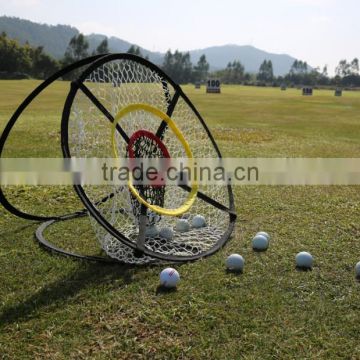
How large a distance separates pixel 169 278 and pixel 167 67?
135 m

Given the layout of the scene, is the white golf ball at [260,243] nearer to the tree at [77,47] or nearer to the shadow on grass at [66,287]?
the shadow on grass at [66,287]

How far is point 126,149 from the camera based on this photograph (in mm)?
5949

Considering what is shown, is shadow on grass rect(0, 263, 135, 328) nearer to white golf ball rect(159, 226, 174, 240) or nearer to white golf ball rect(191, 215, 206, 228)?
white golf ball rect(159, 226, 174, 240)

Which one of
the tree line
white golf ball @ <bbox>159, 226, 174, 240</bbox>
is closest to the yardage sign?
the tree line

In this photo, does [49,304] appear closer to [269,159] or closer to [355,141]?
[269,159]

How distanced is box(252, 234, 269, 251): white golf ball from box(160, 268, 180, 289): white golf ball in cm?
146

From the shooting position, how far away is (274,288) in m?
4.78

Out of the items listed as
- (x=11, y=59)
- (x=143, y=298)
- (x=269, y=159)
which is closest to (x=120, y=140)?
(x=143, y=298)

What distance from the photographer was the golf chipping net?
5246 mm

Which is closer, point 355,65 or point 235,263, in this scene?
point 235,263

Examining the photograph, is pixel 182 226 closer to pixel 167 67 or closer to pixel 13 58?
pixel 13 58

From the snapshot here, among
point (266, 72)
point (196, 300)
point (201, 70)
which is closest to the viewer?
point (196, 300)

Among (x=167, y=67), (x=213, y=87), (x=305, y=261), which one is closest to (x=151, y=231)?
(x=305, y=261)

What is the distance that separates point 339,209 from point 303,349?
455cm
